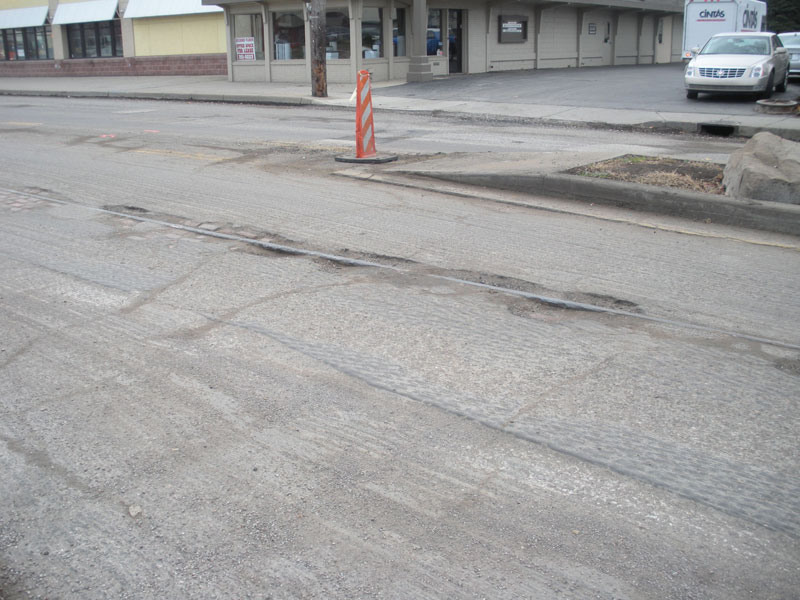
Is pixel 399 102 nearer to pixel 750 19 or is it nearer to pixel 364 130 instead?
pixel 364 130

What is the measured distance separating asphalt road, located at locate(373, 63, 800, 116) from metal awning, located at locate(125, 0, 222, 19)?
42.0 ft

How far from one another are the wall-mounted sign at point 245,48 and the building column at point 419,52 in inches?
277

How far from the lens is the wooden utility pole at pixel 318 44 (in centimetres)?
2219

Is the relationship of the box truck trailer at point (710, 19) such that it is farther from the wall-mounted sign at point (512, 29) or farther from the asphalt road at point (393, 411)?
the asphalt road at point (393, 411)

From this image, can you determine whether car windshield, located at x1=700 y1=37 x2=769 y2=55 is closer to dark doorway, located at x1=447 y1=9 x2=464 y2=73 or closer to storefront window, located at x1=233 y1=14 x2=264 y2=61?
dark doorway, located at x1=447 y1=9 x2=464 y2=73

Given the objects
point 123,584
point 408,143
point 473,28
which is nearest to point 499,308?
point 123,584

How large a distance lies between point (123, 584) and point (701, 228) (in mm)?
7368

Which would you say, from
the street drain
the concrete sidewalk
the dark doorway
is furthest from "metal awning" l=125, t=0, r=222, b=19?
the street drain

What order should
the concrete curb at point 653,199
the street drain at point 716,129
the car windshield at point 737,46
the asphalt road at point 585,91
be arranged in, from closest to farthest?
the concrete curb at point 653,199 < the street drain at point 716,129 < the asphalt road at point 585,91 < the car windshield at point 737,46

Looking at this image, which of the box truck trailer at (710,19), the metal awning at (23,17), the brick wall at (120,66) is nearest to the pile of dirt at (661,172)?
the box truck trailer at (710,19)

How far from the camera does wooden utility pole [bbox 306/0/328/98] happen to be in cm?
2219

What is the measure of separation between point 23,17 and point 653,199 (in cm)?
4277

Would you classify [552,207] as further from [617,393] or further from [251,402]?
[251,402]

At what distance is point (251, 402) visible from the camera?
4348mm
